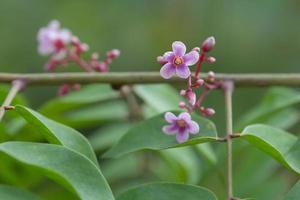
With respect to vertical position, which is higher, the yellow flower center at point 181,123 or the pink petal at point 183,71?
the pink petal at point 183,71

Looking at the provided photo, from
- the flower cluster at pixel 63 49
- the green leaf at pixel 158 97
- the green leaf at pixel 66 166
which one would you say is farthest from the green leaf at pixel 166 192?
the flower cluster at pixel 63 49

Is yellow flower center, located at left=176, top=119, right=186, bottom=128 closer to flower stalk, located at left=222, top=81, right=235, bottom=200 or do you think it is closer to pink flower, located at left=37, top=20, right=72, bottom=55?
flower stalk, located at left=222, top=81, right=235, bottom=200

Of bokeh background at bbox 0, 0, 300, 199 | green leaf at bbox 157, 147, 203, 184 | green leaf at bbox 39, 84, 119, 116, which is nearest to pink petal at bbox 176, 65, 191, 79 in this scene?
green leaf at bbox 157, 147, 203, 184

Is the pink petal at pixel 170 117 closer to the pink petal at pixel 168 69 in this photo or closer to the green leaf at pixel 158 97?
the pink petal at pixel 168 69

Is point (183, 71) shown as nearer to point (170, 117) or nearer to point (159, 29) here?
point (170, 117)

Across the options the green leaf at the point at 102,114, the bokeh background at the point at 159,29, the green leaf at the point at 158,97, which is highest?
the green leaf at the point at 158,97
